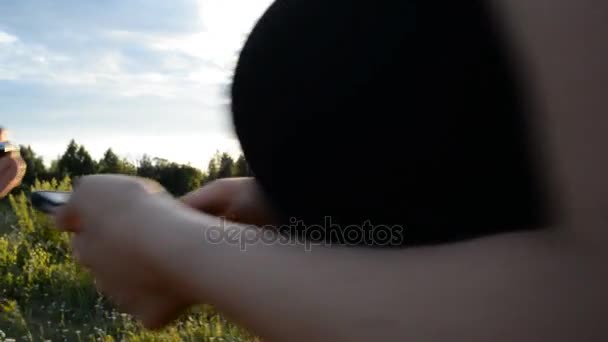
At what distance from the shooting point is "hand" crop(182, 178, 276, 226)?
0.61 meters

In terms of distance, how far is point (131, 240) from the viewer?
48 centimetres

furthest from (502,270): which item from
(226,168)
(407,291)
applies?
(226,168)

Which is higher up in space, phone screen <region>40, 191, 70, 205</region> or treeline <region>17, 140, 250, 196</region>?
treeline <region>17, 140, 250, 196</region>

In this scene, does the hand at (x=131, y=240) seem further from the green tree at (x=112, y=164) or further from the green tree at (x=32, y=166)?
the green tree at (x=32, y=166)

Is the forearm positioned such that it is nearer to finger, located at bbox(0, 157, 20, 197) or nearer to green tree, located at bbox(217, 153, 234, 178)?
finger, located at bbox(0, 157, 20, 197)

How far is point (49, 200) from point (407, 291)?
35 centimetres

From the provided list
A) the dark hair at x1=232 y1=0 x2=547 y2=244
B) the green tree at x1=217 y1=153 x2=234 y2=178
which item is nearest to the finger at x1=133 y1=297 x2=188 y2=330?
the dark hair at x1=232 y1=0 x2=547 y2=244

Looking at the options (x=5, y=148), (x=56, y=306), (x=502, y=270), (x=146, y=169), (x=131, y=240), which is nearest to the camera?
(x=502, y=270)

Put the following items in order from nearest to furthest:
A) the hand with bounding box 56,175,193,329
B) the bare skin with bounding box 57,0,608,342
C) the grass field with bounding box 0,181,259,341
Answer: the bare skin with bounding box 57,0,608,342
the hand with bounding box 56,175,193,329
the grass field with bounding box 0,181,259,341

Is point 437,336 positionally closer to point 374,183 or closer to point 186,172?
point 374,183

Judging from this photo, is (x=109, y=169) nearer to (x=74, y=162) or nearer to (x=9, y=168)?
(x=74, y=162)

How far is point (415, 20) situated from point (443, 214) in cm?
14

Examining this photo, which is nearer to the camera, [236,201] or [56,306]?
[236,201]

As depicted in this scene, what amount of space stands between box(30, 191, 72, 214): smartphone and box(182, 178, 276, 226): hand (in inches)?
4.1
